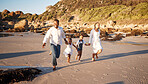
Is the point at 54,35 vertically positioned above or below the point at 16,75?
above

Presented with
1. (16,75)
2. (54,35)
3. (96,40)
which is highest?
(54,35)

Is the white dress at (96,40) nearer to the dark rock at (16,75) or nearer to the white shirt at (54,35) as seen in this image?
the white shirt at (54,35)

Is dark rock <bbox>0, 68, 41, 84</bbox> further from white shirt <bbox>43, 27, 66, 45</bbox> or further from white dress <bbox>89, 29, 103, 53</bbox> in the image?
white dress <bbox>89, 29, 103, 53</bbox>

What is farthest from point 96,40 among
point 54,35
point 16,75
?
point 16,75

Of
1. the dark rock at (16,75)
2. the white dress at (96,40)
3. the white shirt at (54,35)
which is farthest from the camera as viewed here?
the white dress at (96,40)

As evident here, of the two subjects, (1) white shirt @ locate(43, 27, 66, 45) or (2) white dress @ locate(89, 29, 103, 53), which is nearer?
(1) white shirt @ locate(43, 27, 66, 45)

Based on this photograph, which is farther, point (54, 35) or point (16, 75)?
point (54, 35)

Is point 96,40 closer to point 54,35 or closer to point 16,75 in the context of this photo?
point 54,35

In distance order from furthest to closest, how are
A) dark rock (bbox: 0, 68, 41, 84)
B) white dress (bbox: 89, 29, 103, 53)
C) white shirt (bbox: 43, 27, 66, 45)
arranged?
white dress (bbox: 89, 29, 103, 53) → white shirt (bbox: 43, 27, 66, 45) → dark rock (bbox: 0, 68, 41, 84)

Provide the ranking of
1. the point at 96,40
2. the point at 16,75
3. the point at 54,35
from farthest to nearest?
the point at 96,40
the point at 54,35
the point at 16,75

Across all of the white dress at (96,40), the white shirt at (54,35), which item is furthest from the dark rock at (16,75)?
the white dress at (96,40)

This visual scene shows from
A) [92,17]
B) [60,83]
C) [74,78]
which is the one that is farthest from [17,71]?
[92,17]

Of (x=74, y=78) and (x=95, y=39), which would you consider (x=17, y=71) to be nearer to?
(x=74, y=78)

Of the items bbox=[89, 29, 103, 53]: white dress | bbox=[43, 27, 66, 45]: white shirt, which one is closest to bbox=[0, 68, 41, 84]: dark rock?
bbox=[43, 27, 66, 45]: white shirt
